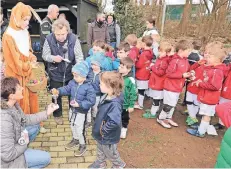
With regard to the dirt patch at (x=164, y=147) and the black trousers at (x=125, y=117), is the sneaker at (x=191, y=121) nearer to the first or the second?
the dirt patch at (x=164, y=147)

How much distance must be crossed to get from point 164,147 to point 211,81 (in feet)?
4.40

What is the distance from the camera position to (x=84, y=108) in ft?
11.1

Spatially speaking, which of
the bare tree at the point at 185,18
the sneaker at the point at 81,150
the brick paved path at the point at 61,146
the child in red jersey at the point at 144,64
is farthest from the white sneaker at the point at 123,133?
the bare tree at the point at 185,18

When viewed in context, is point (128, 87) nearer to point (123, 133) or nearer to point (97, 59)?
point (97, 59)

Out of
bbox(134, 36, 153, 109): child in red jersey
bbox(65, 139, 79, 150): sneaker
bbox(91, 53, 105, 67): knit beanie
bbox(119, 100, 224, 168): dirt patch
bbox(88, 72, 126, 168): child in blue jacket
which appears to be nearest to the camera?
bbox(88, 72, 126, 168): child in blue jacket

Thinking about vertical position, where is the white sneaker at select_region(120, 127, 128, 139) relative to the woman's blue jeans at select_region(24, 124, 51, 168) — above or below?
below

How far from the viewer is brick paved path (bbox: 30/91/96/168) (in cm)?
344

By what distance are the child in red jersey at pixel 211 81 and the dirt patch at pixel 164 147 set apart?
1.18 feet

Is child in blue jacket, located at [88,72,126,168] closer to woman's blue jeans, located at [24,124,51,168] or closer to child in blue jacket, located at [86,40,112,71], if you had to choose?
woman's blue jeans, located at [24,124,51,168]

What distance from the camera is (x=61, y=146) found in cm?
384

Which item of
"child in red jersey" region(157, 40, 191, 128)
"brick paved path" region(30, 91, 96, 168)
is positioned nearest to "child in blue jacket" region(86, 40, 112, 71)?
"child in red jersey" region(157, 40, 191, 128)

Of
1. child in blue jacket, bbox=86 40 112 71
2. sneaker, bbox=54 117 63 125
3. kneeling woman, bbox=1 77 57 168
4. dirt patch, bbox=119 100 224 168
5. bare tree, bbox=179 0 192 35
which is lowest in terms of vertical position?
dirt patch, bbox=119 100 224 168

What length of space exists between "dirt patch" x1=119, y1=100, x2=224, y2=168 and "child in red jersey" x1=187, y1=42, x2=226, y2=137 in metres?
0.36

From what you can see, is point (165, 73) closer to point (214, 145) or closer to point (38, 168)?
point (214, 145)
